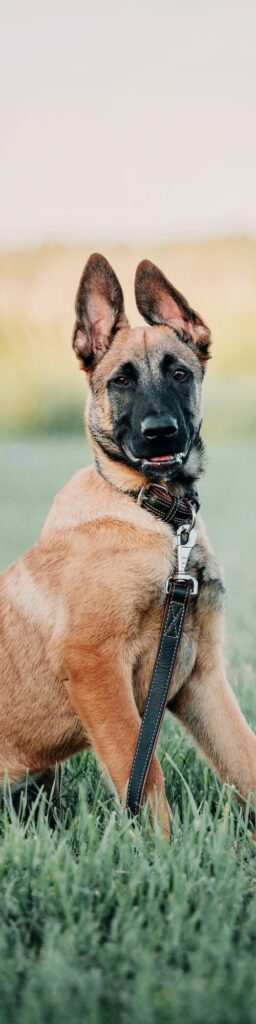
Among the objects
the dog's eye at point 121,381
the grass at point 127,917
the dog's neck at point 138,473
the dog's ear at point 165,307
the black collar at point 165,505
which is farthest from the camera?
the dog's ear at point 165,307

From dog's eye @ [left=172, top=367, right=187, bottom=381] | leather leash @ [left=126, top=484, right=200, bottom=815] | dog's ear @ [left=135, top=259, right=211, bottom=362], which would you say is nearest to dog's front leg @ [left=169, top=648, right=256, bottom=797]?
leather leash @ [left=126, top=484, right=200, bottom=815]

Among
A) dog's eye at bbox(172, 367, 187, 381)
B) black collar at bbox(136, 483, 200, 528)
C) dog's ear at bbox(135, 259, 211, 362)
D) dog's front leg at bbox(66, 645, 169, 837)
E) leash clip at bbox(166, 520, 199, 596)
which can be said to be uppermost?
dog's ear at bbox(135, 259, 211, 362)

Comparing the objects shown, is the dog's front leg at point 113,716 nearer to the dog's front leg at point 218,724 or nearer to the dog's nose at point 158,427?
the dog's front leg at point 218,724

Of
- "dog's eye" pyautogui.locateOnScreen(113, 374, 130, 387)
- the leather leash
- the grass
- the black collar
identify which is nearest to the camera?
the grass

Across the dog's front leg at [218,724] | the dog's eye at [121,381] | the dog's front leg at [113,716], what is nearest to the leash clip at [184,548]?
the dog's front leg at [113,716]

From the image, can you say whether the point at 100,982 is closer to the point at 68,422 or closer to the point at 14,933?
the point at 14,933

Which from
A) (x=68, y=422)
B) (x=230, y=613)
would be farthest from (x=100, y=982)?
(x=68, y=422)

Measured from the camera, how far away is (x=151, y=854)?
2.66 metres

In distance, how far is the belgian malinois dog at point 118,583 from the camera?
2932mm

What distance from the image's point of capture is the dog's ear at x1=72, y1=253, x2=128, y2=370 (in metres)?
3.35

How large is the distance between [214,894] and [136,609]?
0.83m

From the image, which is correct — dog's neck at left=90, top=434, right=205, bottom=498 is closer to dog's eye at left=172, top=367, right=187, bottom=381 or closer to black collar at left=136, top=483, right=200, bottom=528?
black collar at left=136, top=483, right=200, bottom=528

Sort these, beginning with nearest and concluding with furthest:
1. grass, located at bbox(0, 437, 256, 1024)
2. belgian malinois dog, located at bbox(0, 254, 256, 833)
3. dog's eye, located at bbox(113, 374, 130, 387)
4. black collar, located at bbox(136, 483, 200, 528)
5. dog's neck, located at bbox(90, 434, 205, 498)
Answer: grass, located at bbox(0, 437, 256, 1024) < belgian malinois dog, located at bbox(0, 254, 256, 833) < black collar, located at bbox(136, 483, 200, 528) < dog's neck, located at bbox(90, 434, 205, 498) < dog's eye, located at bbox(113, 374, 130, 387)

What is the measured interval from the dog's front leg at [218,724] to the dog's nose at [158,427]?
752 mm
